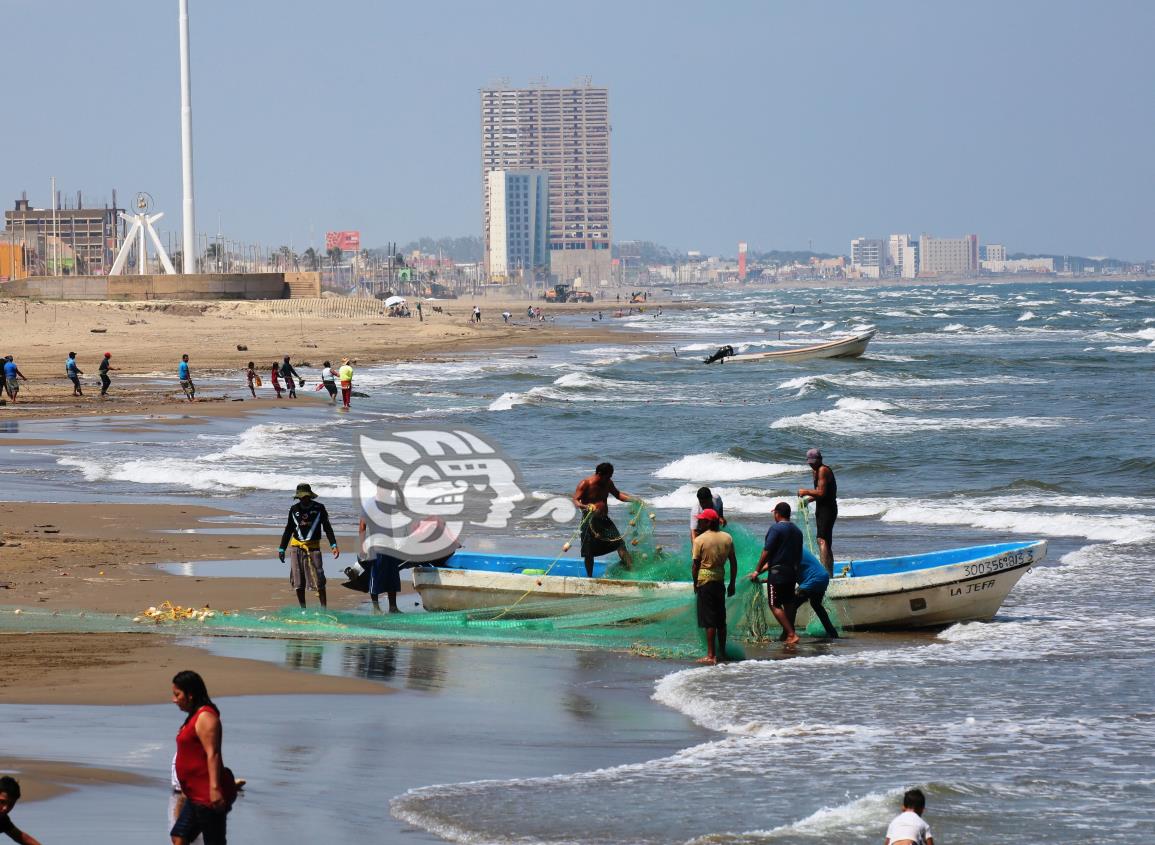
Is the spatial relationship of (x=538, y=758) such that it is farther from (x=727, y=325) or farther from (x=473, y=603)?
(x=727, y=325)

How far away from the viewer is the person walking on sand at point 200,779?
21.0 ft

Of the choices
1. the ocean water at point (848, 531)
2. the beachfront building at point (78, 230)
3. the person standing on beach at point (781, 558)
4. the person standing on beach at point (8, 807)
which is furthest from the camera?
the beachfront building at point (78, 230)

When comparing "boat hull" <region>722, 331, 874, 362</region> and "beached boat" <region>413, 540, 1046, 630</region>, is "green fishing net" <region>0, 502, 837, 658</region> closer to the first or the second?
"beached boat" <region>413, 540, 1046, 630</region>

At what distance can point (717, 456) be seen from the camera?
27.5m

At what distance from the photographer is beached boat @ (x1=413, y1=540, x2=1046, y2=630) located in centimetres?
1331

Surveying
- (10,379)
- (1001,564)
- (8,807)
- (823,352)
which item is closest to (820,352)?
(823,352)

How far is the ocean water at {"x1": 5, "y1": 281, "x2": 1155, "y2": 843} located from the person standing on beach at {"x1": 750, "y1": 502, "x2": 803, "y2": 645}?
56 cm

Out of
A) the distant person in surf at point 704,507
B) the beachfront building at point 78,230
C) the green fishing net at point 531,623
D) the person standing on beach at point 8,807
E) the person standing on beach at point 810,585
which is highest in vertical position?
the beachfront building at point 78,230

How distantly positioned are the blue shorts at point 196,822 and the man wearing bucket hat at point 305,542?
21.8 feet

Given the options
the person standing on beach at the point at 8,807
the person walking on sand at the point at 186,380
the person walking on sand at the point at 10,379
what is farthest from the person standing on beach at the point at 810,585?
the person walking on sand at the point at 10,379

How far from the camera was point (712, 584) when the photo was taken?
12.1 meters

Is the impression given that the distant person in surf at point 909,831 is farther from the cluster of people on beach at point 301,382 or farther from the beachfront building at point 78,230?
the beachfront building at point 78,230

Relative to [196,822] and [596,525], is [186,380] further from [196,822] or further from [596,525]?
[196,822]

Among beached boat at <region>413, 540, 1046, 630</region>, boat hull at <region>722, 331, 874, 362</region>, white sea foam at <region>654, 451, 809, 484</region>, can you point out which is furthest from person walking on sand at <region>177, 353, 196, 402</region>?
boat hull at <region>722, 331, 874, 362</region>
